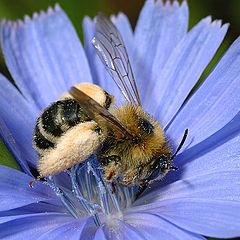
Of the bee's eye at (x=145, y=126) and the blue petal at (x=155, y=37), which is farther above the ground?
the blue petal at (x=155, y=37)

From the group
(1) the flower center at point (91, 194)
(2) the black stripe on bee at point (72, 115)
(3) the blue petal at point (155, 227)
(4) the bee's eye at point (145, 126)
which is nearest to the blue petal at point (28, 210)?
(1) the flower center at point (91, 194)

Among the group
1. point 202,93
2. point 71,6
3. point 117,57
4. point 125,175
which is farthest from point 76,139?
point 71,6

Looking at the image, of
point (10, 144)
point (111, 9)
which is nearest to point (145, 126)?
point (10, 144)

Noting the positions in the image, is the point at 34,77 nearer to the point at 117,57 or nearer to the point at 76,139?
the point at 117,57

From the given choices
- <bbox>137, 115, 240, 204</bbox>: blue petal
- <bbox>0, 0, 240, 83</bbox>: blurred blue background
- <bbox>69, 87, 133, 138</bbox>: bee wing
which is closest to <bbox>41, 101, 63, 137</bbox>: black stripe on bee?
<bbox>69, 87, 133, 138</bbox>: bee wing

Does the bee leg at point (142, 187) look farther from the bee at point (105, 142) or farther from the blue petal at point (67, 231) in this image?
the blue petal at point (67, 231)

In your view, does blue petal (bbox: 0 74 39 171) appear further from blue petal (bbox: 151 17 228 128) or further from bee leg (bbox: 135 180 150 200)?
blue petal (bbox: 151 17 228 128)
